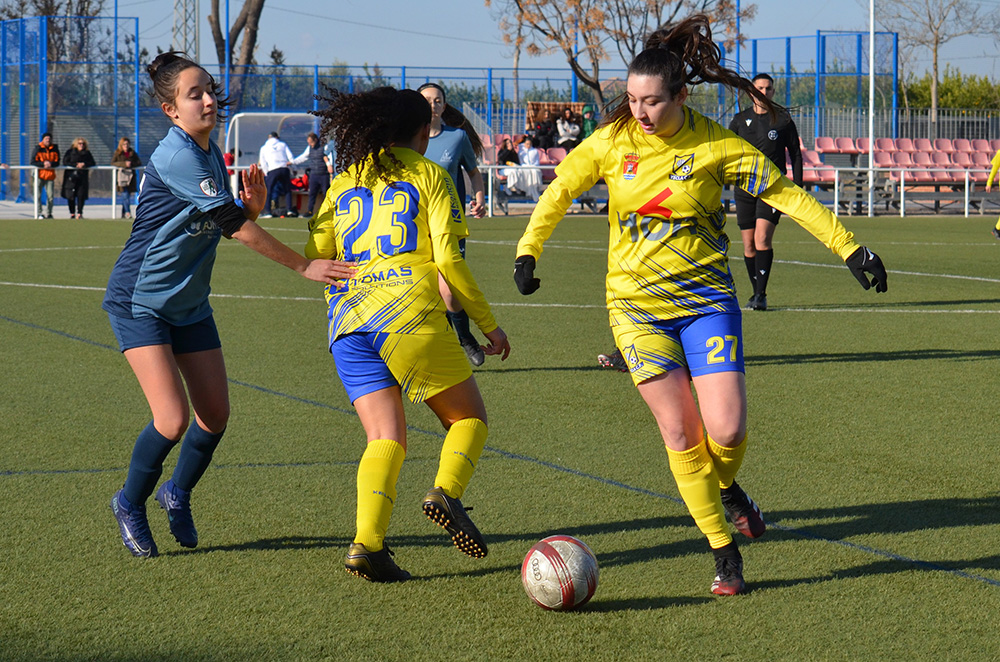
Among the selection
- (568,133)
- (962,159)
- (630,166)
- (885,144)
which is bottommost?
(630,166)

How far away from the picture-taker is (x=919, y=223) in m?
25.4

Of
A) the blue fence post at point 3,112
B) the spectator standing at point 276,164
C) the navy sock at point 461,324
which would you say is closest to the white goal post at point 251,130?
the spectator standing at point 276,164

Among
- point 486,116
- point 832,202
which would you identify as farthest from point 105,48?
point 832,202

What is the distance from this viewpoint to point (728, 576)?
407 centimetres

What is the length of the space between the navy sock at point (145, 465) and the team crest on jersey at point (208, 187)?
948 mm

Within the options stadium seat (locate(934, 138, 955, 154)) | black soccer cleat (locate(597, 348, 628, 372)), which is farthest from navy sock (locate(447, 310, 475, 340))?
stadium seat (locate(934, 138, 955, 154))

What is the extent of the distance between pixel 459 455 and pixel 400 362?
0.41 meters

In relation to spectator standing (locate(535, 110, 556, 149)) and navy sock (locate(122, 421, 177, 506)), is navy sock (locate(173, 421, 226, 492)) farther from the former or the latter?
spectator standing (locate(535, 110, 556, 149))

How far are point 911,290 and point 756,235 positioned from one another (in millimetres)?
2848

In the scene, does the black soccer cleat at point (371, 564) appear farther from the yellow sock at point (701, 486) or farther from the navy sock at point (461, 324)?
the navy sock at point (461, 324)

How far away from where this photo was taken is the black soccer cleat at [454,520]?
4125mm

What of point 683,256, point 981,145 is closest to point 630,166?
point 683,256

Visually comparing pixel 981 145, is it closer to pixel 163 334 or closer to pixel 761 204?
pixel 761 204

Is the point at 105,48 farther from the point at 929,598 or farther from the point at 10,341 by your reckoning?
the point at 929,598
